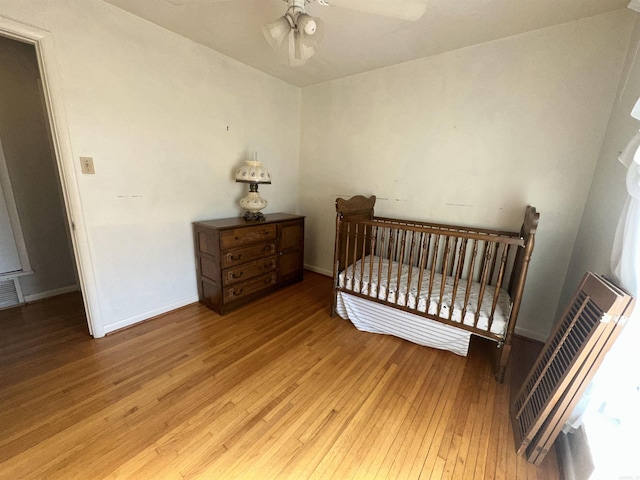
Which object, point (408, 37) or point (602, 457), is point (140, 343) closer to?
point (602, 457)

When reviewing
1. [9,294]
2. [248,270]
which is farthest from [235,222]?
[9,294]

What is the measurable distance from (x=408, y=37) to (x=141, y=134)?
2205mm

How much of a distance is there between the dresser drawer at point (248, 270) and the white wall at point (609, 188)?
2433 millimetres

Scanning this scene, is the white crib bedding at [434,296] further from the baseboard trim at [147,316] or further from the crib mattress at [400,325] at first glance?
the baseboard trim at [147,316]

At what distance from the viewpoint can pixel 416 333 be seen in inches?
79.4

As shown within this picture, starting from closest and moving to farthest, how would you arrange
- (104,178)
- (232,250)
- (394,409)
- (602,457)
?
(602,457), (394,409), (104,178), (232,250)

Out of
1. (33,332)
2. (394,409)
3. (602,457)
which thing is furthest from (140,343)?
(602,457)

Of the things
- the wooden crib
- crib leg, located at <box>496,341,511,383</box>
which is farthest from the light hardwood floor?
the wooden crib

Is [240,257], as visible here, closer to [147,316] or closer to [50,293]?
[147,316]

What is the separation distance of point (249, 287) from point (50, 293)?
2.04 m

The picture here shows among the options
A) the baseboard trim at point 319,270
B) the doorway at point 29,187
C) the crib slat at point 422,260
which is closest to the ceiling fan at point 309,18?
the crib slat at point 422,260

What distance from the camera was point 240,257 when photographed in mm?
2396

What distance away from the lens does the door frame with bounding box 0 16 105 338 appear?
1494 mm

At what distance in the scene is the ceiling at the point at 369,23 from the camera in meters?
1.61
